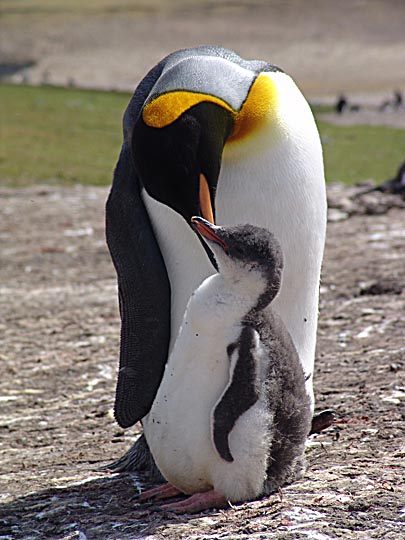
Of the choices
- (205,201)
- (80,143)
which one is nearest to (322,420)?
(205,201)

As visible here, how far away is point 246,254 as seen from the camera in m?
2.78

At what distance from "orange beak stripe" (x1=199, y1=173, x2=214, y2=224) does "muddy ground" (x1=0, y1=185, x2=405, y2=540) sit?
91cm

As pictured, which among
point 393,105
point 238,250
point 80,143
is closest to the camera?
point 238,250

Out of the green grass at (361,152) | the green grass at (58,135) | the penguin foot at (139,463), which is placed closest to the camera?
the penguin foot at (139,463)

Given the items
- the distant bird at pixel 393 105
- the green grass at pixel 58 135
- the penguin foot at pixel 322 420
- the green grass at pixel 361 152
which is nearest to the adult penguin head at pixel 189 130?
the penguin foot at pixel 322 420

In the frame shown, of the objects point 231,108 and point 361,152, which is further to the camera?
point 361,152

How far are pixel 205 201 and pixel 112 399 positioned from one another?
1.92 metres

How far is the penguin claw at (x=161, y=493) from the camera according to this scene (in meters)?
3.28

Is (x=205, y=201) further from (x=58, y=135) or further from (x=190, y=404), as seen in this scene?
(x=58, y=135)

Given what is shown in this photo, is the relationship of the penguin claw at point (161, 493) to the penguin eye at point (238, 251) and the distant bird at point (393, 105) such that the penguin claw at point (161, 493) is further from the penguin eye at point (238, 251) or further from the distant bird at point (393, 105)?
the distant bird at point (393, 105)

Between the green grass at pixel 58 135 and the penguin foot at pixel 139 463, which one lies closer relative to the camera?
the penguin foot at pixel 139 463

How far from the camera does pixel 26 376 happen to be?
17.4 ft

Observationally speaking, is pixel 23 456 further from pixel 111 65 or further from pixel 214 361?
pixel 111 65

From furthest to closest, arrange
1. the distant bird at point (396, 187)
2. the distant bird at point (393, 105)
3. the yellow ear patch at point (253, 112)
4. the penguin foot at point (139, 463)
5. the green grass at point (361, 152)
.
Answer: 1. the distant bird at point (393, 105)
2. the green grass at point (361, 152)
3. the distant bird at point (396, 187)
4. the penguin foot at point (139, 463)
5. the yellow ear patch at point (253, 112)
